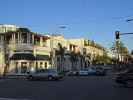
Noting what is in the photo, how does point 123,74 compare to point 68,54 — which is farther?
point 68,54

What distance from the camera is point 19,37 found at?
2881 inches

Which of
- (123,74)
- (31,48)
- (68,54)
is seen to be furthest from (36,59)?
(123,74)

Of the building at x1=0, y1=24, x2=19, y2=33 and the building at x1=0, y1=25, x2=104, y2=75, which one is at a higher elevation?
the building at x1=0, y1=24, x2=19, y2=33

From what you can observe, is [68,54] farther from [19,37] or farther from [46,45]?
[19,37]

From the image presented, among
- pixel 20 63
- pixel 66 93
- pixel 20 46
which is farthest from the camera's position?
pixel 20 46

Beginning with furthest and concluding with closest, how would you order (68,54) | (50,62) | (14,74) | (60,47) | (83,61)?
(83,61), (68,54), (60,47), (50,62), (14,74)

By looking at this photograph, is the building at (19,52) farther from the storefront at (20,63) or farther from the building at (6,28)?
the building at (6,28)

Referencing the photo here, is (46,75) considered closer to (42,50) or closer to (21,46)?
(21,46)

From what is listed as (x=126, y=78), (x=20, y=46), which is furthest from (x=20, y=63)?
(x=126, y=78)

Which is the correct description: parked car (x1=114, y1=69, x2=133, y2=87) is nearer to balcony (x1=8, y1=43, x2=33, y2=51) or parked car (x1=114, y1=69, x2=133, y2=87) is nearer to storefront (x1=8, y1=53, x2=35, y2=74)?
storefront (x1=8, y1=53, x2=35, y2=74)

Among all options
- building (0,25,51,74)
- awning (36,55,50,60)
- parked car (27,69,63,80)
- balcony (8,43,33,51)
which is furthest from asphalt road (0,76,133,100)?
awning (36,55,50,60)

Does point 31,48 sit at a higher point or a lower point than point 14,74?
higher

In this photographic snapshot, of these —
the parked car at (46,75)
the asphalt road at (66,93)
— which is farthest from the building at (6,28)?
the asphalt road at (66,93)

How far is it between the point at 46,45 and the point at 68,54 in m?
18.8
